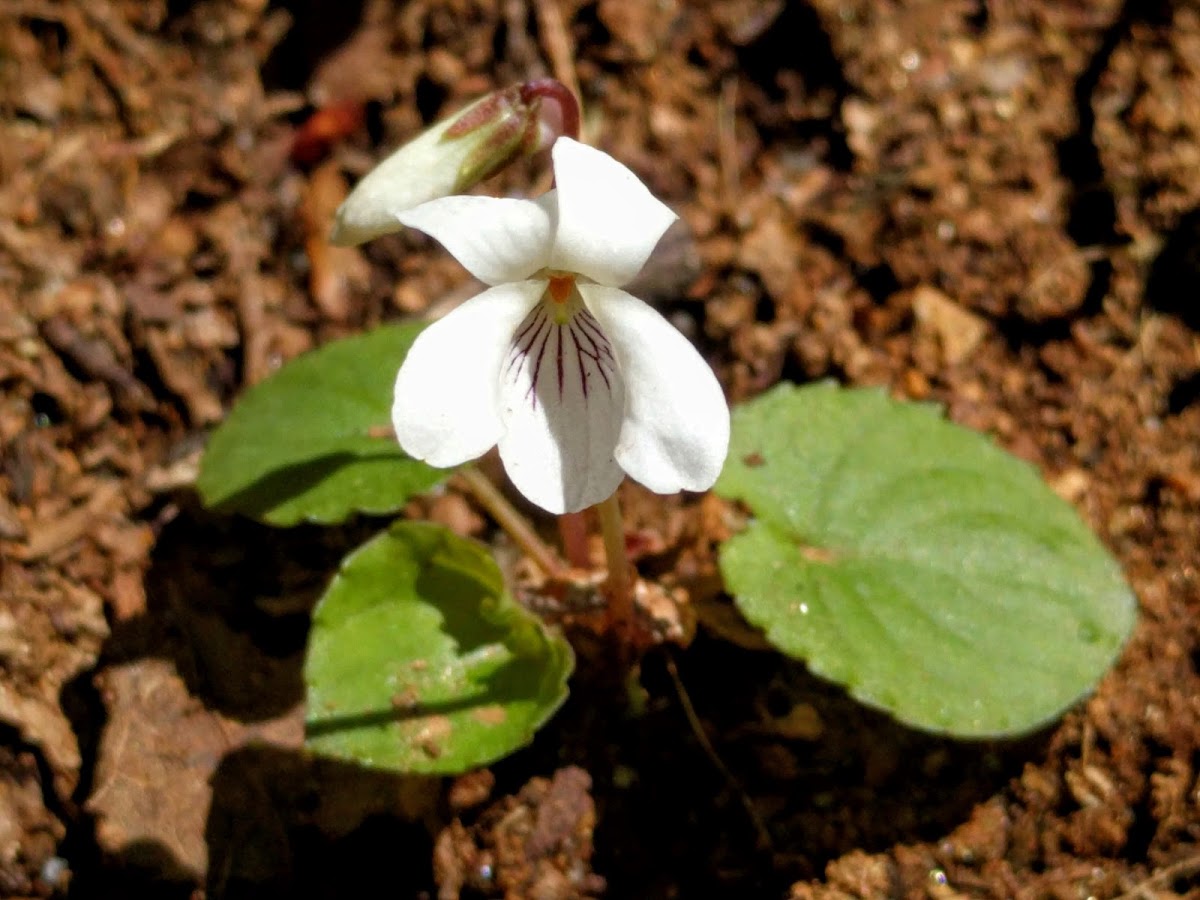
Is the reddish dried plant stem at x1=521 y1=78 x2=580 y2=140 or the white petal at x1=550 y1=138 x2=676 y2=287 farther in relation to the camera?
the reddish dried plant stem at x1=521 y1=78 x2=580 y2=140

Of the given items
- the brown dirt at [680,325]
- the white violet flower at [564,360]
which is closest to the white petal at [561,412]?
the white violet flower at [564,360]

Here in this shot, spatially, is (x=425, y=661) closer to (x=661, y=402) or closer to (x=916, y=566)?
(x=661, y=402)

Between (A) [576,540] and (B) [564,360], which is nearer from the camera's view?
(B) [564,360]

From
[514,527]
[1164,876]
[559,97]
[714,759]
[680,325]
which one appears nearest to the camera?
[559,97]

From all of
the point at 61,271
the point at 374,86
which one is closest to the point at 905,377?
the point at 374,86

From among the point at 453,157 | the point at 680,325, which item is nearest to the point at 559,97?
the point at 453,157

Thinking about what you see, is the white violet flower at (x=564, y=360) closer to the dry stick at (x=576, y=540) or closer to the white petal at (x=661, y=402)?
the white petal at (x=661, y=402)

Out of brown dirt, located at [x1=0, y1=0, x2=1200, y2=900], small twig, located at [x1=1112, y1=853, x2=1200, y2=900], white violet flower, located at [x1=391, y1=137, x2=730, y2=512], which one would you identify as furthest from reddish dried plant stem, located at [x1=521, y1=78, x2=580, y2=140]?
small twig, located at [x1=1112, y1=853, x2=1200, y2=900]

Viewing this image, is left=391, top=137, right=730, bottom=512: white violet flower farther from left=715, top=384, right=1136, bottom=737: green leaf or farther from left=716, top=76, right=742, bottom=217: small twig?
left=716, top=76, right=742, bottom=217: small twig
